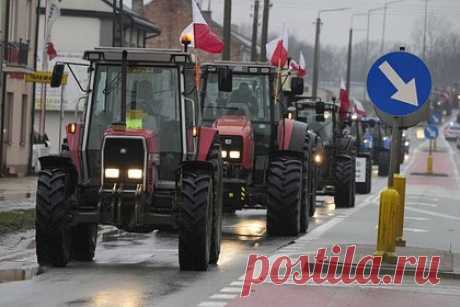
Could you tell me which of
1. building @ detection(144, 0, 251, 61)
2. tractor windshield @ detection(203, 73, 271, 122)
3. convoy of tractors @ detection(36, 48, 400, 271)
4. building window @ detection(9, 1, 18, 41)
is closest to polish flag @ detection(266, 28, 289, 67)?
tractor windshield @ detection(203, 73, 271, 122)

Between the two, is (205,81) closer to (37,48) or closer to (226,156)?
(226,156)

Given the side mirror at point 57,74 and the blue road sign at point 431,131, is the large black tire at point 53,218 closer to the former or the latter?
the side mirror at point 57,74

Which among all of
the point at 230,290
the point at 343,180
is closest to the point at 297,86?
the point at 343,180

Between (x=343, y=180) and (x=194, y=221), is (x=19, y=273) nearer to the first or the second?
(x=194, y=221)

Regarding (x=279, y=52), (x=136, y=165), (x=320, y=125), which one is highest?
(x=279, y=52)

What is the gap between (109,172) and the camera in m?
14.5

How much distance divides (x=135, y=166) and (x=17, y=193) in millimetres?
17653

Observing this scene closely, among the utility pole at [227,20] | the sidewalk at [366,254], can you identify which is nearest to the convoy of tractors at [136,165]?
the sidewalk at [366,254]

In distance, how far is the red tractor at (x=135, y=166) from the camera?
14.5 meters

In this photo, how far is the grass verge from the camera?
20.4 m

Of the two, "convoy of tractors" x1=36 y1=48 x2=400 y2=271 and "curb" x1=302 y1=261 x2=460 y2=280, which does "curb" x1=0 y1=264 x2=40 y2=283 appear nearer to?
"convoy of tractors" x1=36 y1=48 x2=400 y2=271

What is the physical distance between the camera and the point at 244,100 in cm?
2178

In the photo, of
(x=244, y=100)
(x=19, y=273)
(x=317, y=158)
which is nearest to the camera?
(x=19, y=273)

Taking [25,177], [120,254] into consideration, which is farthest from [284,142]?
[25,177]
